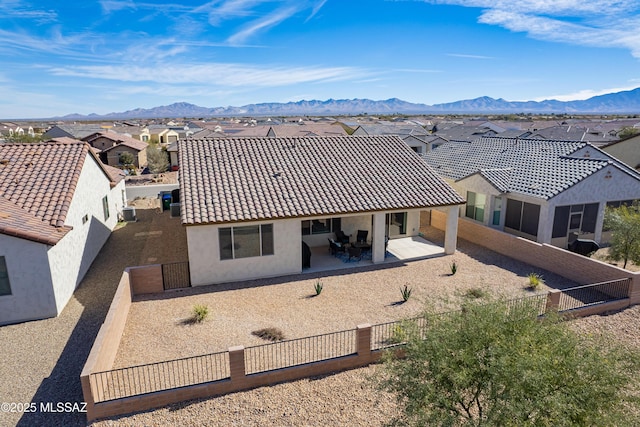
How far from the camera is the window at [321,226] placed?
20047 mm

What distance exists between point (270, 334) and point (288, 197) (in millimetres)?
6561

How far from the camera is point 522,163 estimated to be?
23797 millimetres

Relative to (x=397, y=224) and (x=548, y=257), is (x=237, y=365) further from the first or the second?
(x=397, y=224)

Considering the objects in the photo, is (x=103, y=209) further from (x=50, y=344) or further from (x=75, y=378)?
(x=75, y=378)

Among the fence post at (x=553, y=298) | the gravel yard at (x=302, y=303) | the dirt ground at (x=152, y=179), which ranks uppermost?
the fence post at (x=553, y=298)

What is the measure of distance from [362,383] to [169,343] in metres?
5.61

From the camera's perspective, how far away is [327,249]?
20.0 m

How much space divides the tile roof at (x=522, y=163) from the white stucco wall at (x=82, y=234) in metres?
20.0

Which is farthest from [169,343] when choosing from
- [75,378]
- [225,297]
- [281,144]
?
[281,144]

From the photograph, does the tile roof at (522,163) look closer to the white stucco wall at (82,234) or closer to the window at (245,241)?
the window at (245,241)

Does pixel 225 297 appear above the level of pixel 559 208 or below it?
below

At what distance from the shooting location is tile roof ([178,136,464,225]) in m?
16.2

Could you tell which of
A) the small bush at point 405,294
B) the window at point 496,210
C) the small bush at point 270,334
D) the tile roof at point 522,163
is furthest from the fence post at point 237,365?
the window at point 496,210

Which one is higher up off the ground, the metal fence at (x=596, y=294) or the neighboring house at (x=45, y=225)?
the neighboring house at (x=45, y=225)
